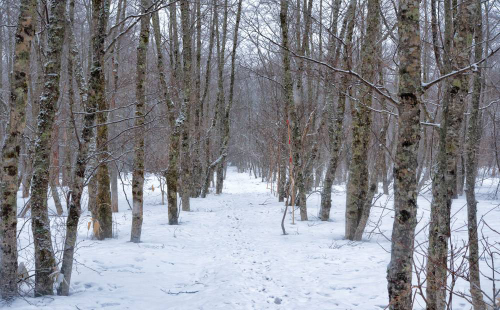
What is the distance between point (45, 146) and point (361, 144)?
6154 mm

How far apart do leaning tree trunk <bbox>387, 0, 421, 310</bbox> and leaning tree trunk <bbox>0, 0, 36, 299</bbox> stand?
376 cm

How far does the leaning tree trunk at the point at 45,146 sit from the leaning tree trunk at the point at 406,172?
11.9 feet

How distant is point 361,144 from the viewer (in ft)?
A: 26.1

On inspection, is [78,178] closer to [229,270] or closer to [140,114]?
[229,270]

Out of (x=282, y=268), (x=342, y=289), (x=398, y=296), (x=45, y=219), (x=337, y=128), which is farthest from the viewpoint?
(x=337, y=128)

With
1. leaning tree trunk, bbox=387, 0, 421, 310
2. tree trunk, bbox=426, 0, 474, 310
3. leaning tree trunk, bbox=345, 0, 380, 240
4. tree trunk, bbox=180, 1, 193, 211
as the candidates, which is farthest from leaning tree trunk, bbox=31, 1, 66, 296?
tree trunk, bbox=180, 1, 193, 211

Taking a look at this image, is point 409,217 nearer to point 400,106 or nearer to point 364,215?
point 400,106

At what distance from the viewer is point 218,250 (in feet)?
25.1

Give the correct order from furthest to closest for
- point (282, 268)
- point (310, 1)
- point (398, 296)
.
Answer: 1. point (310, 1)
2. point (282, 268)
3. point (398, 296)

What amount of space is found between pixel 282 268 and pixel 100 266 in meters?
3.02

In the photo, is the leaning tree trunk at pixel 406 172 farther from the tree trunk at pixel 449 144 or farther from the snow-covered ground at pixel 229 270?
the tree trunk at pixel 449 144

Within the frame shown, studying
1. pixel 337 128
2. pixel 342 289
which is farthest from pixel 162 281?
pixel 337 128

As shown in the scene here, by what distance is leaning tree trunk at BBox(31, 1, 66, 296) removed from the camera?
4.01 meters

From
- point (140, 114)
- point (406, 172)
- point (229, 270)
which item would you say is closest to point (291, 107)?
point (140, 114)
